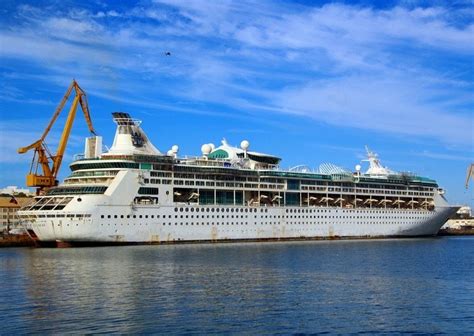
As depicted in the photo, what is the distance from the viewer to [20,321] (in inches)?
991

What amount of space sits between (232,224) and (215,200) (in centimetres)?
363

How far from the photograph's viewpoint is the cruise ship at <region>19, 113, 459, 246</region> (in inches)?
2625

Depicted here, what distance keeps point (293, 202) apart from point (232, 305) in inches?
2307

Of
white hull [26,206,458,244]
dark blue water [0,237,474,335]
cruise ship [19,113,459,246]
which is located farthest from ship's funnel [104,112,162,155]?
dark blue water [0,237,474,335]

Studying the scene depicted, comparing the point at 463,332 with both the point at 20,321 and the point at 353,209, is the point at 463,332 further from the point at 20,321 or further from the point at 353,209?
the point at 353,209

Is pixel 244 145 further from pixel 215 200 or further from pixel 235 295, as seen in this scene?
pixel 235 295

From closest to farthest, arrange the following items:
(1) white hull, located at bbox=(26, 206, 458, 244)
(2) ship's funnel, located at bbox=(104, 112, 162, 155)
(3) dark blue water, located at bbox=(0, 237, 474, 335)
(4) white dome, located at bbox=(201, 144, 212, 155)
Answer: (3) dark blue water, located at bbox=(0, 237, 474, 335) < (1) white hull, located at bbox=(26, 206, 458, 244) < (2) ship's funnel, located at bbox=(104, 112, 162, 155) < (4) white dome, located at bbox=(201, 144, 212, 155)

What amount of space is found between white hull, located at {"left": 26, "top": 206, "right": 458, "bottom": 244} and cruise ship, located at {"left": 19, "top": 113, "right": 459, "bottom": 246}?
0.12 metres

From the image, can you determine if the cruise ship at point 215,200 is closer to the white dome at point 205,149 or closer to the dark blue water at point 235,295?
the white dome at point 205,149

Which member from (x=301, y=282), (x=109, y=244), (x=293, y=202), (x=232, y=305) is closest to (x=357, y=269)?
(x=301, y=282)

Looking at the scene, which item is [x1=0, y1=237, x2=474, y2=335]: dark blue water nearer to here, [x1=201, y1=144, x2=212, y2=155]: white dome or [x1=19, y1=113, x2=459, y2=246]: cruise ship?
[x1=19, y1=113, x2=459, y2=246]: cruise ship

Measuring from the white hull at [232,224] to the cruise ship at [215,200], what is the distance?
117 mm

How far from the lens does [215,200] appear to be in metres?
77.7

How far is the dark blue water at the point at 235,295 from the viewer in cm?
2453
